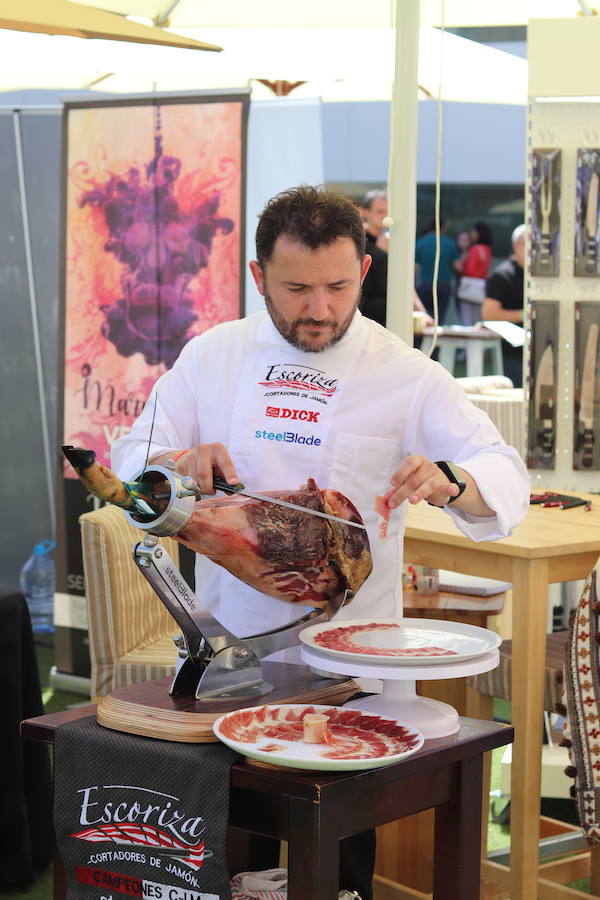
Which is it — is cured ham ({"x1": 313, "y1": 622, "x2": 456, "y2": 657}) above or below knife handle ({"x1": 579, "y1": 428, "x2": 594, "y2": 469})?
below

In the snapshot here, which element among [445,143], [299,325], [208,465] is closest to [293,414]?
[299,325]

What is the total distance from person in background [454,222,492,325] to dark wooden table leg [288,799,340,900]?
33.1 feet

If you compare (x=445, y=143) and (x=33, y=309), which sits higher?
(x=445, y=143)

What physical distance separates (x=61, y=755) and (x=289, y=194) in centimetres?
99

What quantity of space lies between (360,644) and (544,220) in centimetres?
215

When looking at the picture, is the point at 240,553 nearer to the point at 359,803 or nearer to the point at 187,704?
the point at 187,704

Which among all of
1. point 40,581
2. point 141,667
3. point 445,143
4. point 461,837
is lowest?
point 40,581

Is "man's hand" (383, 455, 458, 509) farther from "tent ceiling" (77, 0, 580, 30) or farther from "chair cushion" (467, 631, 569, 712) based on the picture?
"tent ceiling" (77, 0, 580, 30)

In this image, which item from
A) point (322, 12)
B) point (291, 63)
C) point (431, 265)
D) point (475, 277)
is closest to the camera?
point (322, 12)

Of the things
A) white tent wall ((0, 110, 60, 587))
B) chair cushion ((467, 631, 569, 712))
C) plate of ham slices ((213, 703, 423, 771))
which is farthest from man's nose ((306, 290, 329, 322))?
white tent wall ((0, 110, 60, 587))

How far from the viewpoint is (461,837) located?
5.89 ft

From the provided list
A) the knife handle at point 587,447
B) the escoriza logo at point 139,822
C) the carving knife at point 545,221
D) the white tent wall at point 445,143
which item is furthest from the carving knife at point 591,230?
the white tent wall at point 445,143

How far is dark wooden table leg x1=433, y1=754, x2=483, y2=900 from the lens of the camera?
178 cm

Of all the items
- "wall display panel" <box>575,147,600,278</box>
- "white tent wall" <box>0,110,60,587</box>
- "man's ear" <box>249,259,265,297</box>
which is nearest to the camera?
"man's ear" <box>249,259,265,297</box>
